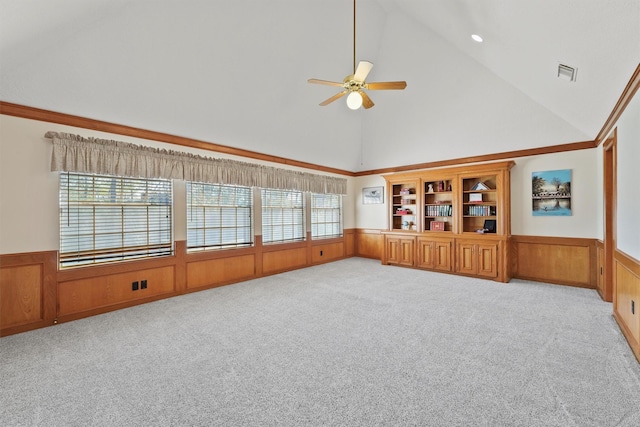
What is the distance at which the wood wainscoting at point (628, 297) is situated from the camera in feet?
8.84

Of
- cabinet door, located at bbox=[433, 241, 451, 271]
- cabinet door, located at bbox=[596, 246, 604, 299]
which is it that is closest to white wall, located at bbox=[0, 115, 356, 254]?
cabinet door, located at bbox=[433, 241, 451, 271]

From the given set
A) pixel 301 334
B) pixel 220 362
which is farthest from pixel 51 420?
pixel 301 334

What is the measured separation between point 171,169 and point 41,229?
1.75 metres

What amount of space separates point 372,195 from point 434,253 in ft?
8.20

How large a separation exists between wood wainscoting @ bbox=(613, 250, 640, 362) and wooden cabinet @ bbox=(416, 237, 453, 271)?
284 cm

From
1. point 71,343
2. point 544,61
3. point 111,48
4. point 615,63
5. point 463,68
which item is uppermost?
point 463,68

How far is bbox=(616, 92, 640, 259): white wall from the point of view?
271 centimetres

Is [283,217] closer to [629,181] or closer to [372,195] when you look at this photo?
[372,195]

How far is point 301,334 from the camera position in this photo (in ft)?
10.5

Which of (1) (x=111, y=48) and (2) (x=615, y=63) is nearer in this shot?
(2) (x=615, y=63)

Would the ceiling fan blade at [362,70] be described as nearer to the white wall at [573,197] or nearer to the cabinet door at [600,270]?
the white wall at [573,197]

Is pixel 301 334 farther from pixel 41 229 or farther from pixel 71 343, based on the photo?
pixel 41 229

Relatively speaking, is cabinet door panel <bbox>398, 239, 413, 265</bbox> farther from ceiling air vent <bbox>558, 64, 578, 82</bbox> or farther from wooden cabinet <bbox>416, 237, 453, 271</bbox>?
ceiling air vent <bbox>558, 64, 578, 82</bbox>

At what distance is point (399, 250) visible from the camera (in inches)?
280
